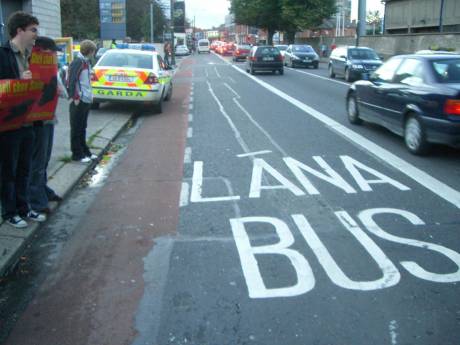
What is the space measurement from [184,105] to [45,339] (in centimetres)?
1331

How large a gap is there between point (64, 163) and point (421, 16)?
42630 millimetres

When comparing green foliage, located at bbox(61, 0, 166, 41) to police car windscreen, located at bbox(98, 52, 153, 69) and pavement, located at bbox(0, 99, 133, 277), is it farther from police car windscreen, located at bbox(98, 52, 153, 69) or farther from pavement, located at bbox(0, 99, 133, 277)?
pavement, located at bbox(0, 99, 133, 277)

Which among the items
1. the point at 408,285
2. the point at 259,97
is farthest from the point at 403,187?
the point at 259,97

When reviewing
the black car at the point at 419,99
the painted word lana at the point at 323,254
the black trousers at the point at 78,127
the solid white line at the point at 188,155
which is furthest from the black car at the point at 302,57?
the painted word lana at the point at 323,254

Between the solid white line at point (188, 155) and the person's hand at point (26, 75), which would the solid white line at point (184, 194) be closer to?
the solid white line at point (188, 155)

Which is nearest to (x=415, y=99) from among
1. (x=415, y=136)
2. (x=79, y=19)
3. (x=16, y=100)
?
(x=415, y=136)

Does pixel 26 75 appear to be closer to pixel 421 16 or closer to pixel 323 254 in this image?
pixel 323 254

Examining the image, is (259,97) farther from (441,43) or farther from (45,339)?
(441,43)

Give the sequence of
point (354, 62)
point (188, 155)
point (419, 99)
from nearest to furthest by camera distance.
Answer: point (419, 99)
point (188, 155)
point (354, 62)

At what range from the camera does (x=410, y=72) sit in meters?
9.23

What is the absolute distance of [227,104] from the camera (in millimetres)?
16453

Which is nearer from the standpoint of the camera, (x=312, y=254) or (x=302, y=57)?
(x=312, y=254)

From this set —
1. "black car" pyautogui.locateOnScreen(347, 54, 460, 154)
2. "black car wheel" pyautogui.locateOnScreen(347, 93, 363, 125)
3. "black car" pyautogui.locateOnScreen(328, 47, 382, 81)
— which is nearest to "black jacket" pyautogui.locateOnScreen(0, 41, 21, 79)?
"black car" pyautogui.locateOnScreen(347, 54, 460, 154)

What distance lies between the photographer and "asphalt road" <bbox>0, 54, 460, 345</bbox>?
A: 3.67 metres
